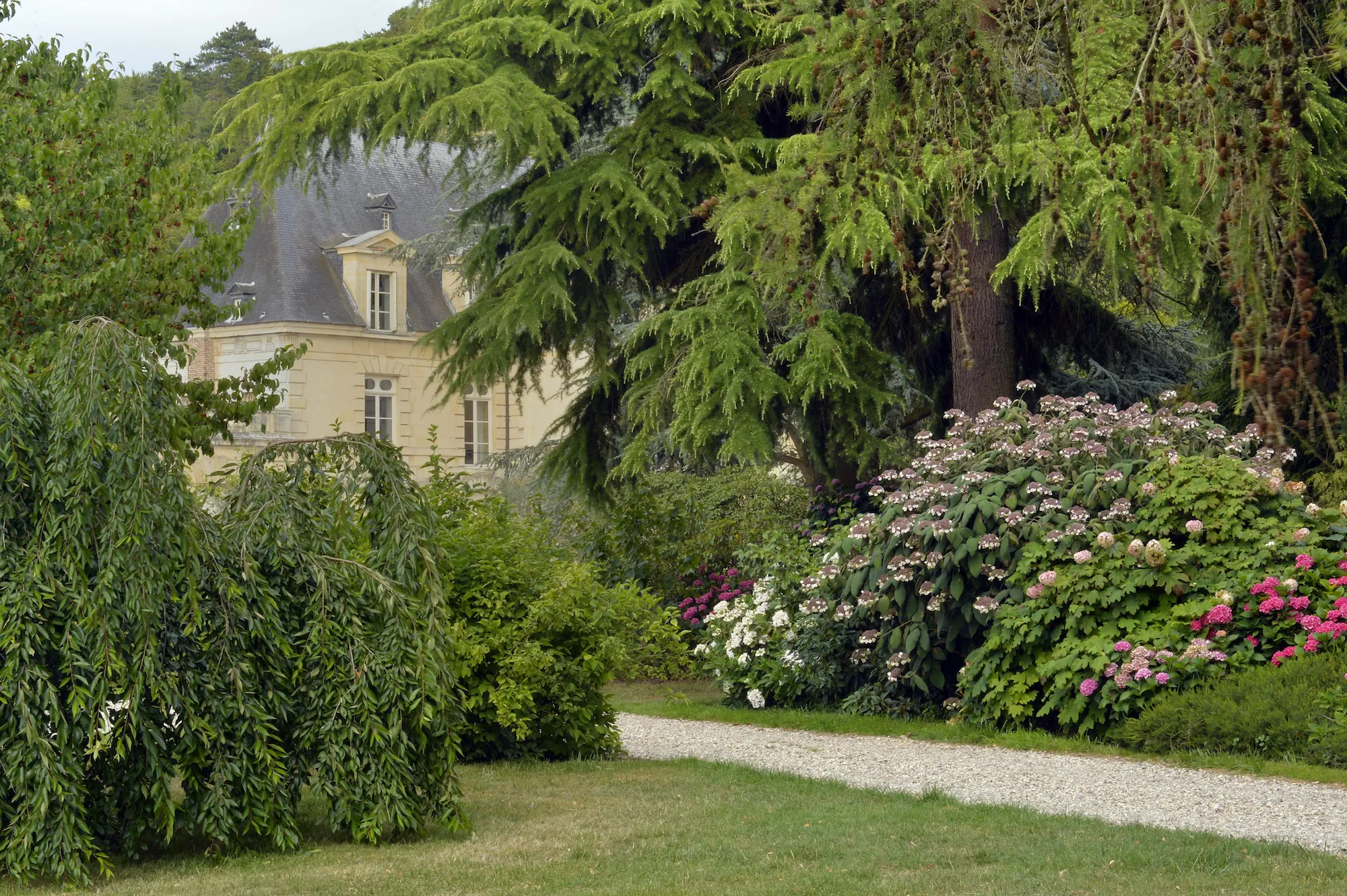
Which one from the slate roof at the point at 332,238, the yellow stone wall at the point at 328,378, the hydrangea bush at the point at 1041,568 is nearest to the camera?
the hydrangea bush at the point at 1041,568

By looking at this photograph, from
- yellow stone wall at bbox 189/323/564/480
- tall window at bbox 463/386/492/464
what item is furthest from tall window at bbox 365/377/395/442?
tall window at bbox 463/386/492/464

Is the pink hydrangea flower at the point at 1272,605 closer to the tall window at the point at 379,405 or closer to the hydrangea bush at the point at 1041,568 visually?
the hydrangea bush at the point at 1041,568

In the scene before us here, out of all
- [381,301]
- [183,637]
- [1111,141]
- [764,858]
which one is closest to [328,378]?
[381,301]

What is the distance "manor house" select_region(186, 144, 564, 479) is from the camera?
2800 cm

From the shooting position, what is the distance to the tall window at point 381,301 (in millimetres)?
29250

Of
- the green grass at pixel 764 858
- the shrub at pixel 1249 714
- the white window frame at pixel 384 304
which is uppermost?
the white window frame at pixel 384 304

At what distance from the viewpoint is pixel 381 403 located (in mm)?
29797

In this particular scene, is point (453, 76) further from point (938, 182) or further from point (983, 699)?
point (983, 699)

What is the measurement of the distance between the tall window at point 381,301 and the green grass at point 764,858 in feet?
76.0

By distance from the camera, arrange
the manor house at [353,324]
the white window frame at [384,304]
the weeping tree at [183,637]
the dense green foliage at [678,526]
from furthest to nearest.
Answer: the white window frame at [384,304]
the manor house at [353,324]
the dense green foliage at [678,526]
the weeping tree at [183,637]

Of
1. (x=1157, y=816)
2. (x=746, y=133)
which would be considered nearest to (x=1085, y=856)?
(x=1157, y=816)

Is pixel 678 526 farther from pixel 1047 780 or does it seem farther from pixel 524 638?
A: pixel 1047 780

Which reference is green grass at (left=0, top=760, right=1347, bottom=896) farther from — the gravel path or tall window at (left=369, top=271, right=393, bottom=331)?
tall window at (left=369, top=271, right=393, bottom=331)

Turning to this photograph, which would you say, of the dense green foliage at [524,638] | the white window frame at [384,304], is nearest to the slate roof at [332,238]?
the white window frame at [384,304]
